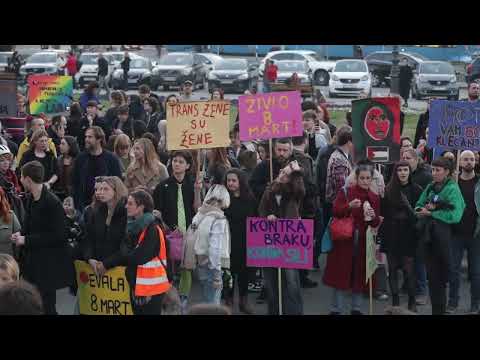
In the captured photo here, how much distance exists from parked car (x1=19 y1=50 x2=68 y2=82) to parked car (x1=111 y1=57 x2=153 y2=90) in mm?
2604

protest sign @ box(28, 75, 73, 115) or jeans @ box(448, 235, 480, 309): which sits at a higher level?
protest sign @ box(28, 75, 73, 115)

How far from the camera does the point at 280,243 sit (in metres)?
8.48

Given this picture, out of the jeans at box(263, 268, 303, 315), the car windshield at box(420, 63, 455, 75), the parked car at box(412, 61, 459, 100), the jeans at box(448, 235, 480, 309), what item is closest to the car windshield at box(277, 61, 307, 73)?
the parked car at box(412, 61, 459, 100)

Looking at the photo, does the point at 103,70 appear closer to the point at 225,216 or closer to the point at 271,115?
the point at 271,115

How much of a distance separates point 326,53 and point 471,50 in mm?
6751

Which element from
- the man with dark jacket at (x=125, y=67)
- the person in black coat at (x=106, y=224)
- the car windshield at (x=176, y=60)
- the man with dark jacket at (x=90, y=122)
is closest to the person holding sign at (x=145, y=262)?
the person in black coat at (x=106, y=224)

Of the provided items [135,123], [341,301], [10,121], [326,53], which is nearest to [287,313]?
[341,301]

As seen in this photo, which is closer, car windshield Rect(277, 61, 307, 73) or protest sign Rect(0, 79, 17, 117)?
protest sign Rect(0, 79, 17, 117)

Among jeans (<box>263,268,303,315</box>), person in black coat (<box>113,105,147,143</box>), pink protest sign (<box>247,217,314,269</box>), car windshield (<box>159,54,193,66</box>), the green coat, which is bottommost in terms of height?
jeans (<box>263,268,303,315</box>)

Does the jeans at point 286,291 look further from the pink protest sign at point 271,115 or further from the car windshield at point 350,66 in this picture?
the car windshield at point 350,66

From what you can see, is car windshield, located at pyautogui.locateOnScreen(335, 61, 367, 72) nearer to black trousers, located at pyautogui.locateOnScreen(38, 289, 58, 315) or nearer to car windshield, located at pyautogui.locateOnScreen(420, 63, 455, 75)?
car windshield, located at pyautogui.locateOnScreen(420, 63, 455, 75)

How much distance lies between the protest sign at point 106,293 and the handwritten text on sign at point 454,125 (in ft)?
12.3

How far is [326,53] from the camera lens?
44812mm

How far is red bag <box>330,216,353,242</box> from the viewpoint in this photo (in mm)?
8750
